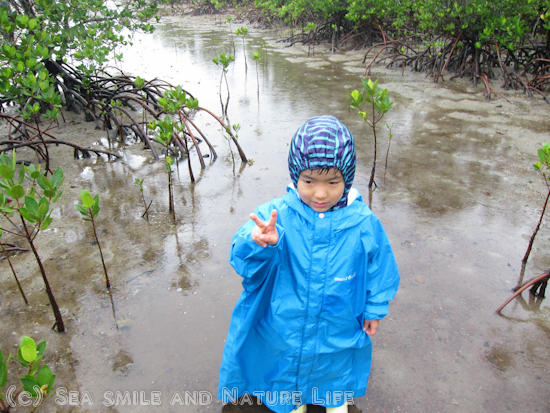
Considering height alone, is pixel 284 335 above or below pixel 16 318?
above

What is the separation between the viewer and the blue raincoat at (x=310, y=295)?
1464 mm

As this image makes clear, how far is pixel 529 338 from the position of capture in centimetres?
208

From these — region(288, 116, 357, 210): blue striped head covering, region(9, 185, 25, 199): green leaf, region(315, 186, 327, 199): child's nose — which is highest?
region(288, 116, 357, 210): blue striped head covering

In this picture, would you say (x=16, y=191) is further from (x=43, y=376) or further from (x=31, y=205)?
(x=43, y=376)

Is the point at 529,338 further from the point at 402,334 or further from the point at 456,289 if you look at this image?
the point at 402,334

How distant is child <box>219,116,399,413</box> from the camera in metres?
1.42

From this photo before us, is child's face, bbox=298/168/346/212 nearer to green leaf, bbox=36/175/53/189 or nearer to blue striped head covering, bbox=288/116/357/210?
blue striped head covering, bbox=288/116/357/210

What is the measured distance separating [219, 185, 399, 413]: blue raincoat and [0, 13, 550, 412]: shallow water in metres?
0.43

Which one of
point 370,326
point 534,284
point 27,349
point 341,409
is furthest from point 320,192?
point 534,284

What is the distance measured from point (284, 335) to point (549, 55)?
7.02 m

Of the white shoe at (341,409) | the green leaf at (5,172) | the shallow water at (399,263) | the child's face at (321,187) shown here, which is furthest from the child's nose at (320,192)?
the green leaf at (5,172)

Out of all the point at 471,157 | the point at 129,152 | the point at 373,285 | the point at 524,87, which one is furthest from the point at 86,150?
the point at 524,87

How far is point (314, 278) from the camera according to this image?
146 cm

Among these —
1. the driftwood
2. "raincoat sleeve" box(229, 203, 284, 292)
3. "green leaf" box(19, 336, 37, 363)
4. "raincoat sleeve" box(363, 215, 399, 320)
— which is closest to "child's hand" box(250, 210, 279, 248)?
"raincoat sleeve" box(229, 203, 284, 292)
